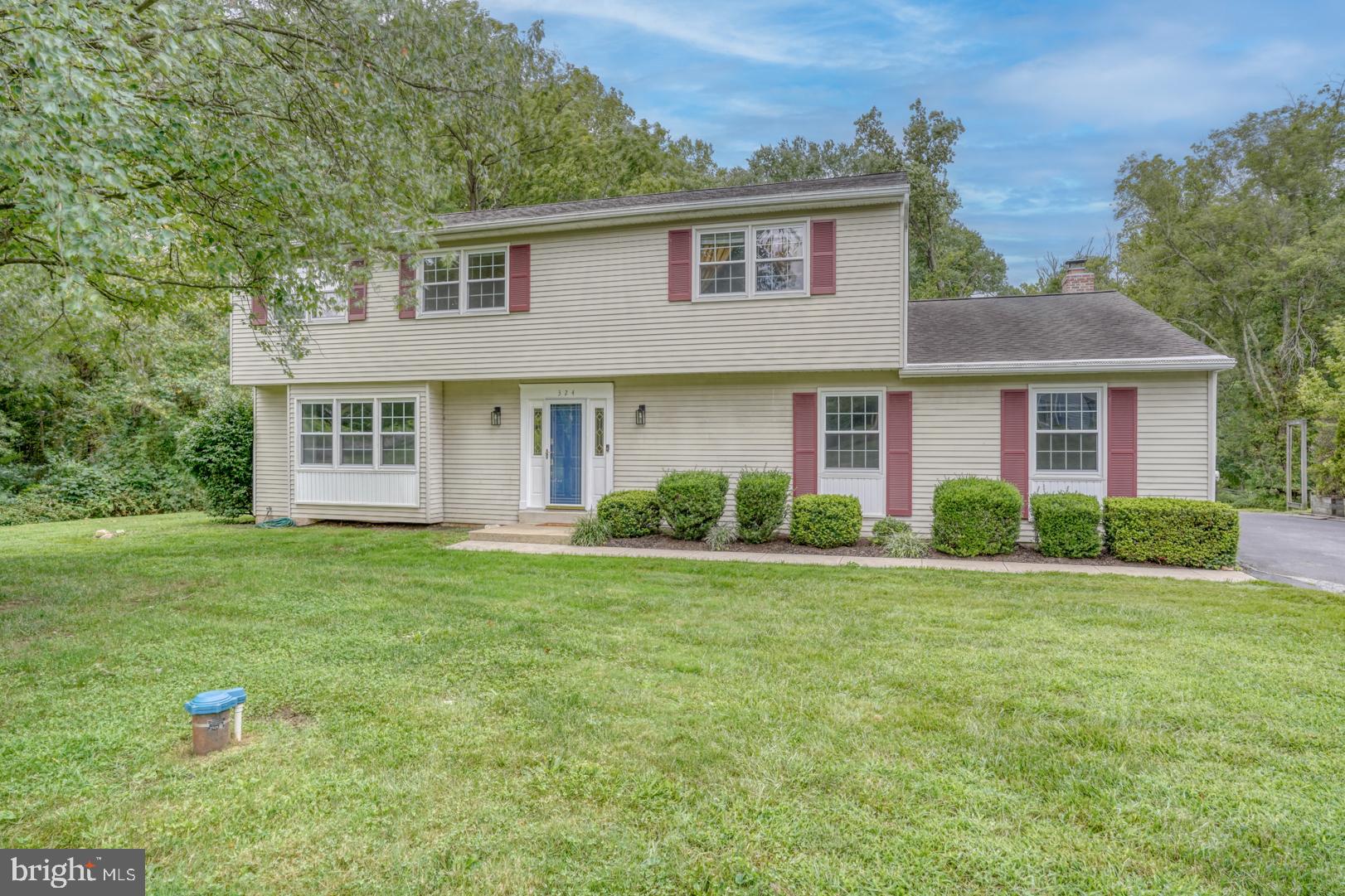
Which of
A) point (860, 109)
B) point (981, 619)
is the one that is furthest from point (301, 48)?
point (860, 109)

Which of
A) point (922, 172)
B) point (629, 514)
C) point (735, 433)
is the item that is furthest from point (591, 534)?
point (922, 172)

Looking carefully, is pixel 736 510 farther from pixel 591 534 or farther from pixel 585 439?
pixel 585 439

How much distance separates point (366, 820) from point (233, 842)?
460 mm

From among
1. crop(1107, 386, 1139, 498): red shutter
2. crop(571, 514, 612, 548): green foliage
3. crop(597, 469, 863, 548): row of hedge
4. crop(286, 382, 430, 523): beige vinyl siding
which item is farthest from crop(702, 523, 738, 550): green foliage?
crop(1107, 386, 1139, 498): red shutter

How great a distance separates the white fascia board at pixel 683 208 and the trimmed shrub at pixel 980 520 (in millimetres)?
4304

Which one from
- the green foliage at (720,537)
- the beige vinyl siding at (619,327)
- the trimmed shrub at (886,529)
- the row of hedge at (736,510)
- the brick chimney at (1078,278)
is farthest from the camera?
the brick chimney at (1078,278)

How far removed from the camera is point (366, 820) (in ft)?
8.48

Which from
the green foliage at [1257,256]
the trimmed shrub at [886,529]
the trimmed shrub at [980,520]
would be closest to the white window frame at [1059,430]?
the trimmed shrub at [980,520]

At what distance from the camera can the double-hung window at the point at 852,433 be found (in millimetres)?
10172

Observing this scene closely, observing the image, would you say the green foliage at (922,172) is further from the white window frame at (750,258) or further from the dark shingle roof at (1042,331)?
the white window frame at (750,258)

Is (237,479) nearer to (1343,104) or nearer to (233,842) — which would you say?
(233,842)

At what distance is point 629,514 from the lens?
984 centimetres

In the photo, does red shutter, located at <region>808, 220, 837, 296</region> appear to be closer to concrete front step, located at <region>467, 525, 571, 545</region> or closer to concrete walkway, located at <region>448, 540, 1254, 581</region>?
concrete walkway, located at <region>448, 540, 1254, 581</region>

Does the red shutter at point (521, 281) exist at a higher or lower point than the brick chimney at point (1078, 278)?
lower
